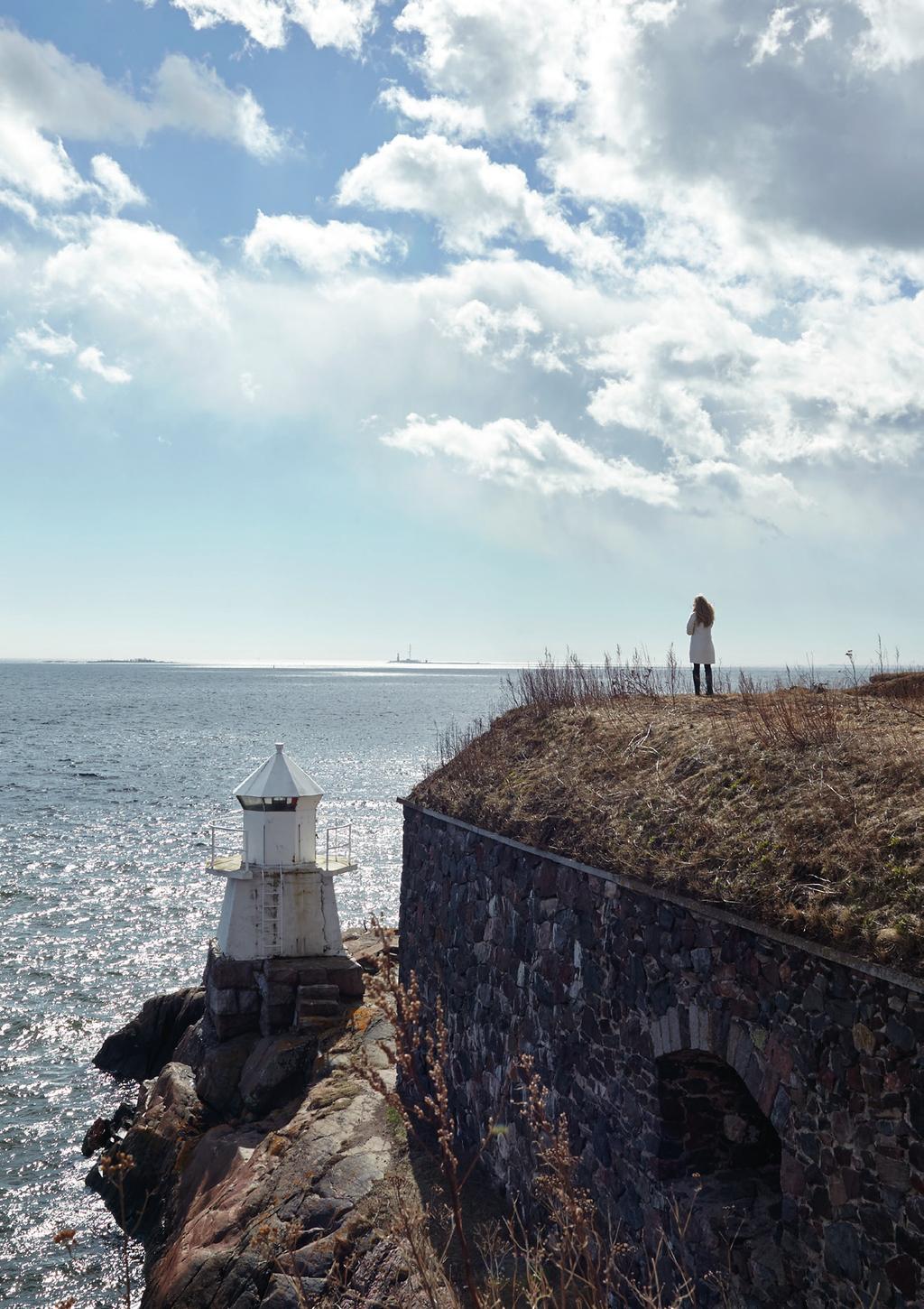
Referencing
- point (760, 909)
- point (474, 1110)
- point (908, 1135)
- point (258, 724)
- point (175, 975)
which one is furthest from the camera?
point (258, 724)

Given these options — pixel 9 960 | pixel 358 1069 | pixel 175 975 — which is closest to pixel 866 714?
pixel 358 1069

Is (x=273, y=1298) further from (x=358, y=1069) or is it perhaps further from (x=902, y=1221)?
(x=358, y=1069)

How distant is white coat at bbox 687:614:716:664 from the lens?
16.6 meters

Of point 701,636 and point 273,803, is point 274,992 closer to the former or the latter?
point 273,803

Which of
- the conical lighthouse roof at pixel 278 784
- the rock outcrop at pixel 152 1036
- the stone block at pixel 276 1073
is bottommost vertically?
the rock outcrop at pixel 152 1036

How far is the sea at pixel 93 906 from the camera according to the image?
16922 mm

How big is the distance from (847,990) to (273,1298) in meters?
8.03

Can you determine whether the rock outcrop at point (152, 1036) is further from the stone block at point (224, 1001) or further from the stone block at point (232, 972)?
the stone block at point (232, 972)

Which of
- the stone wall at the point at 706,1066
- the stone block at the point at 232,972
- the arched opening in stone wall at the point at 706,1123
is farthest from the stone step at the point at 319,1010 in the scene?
the arched opening in stone wall at the point at 706,1123

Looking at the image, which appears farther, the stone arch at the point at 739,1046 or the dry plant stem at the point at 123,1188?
the stone arch at the point at 739,1046

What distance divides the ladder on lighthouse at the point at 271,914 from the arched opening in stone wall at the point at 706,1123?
42.1 ft

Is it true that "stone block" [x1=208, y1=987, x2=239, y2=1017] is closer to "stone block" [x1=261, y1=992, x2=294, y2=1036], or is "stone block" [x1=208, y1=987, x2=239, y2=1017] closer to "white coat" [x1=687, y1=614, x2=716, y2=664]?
"stone block" [x1=261, y1=992, x2=294, y2=1036]

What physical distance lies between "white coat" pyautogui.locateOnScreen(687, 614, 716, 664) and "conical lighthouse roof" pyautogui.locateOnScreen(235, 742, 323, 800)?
8083mm

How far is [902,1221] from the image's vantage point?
20.2 ft
